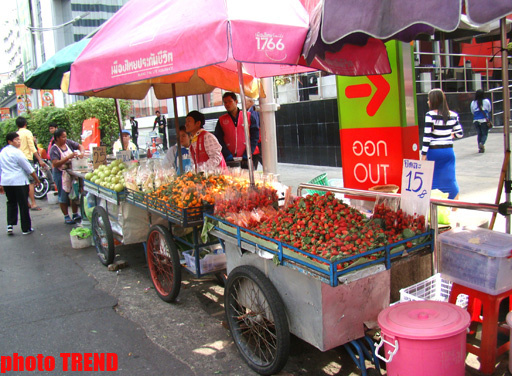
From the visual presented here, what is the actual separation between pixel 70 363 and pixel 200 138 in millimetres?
3322

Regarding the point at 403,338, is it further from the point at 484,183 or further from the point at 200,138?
the point at 484,183

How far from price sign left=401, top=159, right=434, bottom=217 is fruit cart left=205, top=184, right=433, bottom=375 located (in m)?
0.26

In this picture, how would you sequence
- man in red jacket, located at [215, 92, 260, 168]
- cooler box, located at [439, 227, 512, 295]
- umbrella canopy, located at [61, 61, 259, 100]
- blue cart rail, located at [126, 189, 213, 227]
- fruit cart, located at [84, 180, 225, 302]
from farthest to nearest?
man in red jacket, located at [215, 92, 260, 168] < umbrella canopy, located at [61, 61, 259, 100] < fruit cart, located at [84, 180, 225, 302] < blue cart rail, located at [126, 189, 213, 227] < cooler box, located at [439, 227, 512, 295]

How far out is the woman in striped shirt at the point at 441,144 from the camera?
562 cm

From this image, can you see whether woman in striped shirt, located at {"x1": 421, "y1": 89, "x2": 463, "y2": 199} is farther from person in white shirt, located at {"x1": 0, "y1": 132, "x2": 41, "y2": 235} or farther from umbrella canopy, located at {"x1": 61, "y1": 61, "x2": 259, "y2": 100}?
person in white shirt, located at {"x1": 0, "y1": 132, "x2": 41, "y2": 235}

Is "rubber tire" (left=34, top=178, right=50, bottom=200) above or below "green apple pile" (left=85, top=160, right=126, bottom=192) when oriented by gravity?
below

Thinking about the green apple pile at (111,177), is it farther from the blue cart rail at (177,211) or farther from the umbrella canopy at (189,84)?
the umbrella canopy at (189,84)

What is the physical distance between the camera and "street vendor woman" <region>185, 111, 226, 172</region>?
5941 mm

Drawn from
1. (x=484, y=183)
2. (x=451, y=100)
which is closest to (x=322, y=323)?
(x=484, y=183)

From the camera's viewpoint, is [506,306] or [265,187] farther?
[265,187]

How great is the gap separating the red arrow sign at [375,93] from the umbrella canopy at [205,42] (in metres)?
0.32

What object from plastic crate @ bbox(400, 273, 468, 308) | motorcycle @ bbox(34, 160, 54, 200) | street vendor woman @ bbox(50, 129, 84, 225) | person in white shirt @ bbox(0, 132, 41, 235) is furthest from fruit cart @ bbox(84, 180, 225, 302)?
motorcycle @ bbox(34, 160, 54, 200)

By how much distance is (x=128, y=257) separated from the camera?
6.54 meters

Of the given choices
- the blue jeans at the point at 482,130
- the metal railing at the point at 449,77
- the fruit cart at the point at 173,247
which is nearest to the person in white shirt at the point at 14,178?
the fruit cart at the point at 173,247
